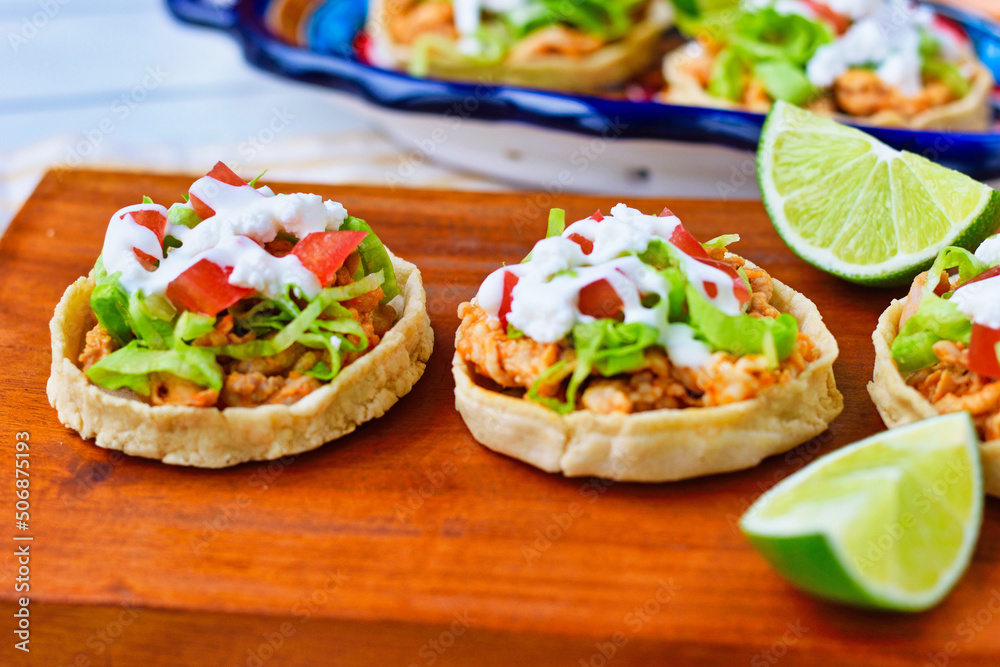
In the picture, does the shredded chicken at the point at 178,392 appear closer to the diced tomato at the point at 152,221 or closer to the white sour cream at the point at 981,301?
the diced tomato at the point at 152,221

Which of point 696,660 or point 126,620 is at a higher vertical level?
point 696,660

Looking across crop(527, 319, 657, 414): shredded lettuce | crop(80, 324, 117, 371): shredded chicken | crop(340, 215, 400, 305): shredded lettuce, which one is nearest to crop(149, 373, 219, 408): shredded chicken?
crop(80, 324, 117, 371): shredded chicken

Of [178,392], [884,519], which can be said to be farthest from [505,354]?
[884,519]

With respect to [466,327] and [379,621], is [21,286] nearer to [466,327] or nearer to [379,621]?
[466,327]

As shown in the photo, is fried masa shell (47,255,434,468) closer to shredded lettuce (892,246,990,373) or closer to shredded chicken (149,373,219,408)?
shredded chicken (149,373,219,408)

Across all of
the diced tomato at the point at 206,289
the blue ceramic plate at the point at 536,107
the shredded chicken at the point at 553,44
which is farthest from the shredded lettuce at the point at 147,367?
the shredded chicken at the point at 553,44

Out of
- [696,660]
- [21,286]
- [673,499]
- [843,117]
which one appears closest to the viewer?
[696,660]

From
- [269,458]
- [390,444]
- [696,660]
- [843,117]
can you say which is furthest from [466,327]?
[843,117]
